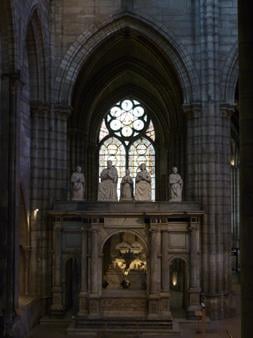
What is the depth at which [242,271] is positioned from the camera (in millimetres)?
9227

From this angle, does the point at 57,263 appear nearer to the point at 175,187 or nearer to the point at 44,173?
the point at 44,173

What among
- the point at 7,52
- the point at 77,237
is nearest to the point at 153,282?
the point at 77,237

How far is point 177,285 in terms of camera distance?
32062 mm

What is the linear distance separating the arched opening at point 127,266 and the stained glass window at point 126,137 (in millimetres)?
13365

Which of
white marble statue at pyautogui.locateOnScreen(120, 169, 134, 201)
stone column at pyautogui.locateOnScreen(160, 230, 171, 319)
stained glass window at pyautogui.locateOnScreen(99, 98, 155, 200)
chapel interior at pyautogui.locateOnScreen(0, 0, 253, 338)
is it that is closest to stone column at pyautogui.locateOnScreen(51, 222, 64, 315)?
chapel interior at pyautogui.locateOnScreen(0, 0, 253, 338)

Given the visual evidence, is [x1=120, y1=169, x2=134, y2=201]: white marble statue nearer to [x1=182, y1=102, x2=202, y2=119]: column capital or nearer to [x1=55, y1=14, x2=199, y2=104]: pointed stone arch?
[x1=182, y1=102, x2=202, y2=119]: column capital

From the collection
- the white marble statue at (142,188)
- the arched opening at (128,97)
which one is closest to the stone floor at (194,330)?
the white marble statue at (142,188)

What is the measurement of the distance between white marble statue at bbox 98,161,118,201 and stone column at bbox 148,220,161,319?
2.49 m

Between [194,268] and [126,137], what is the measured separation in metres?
16.9

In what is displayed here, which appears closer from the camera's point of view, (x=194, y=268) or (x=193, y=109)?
(x=194, y=268)

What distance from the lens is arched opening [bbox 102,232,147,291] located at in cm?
2439

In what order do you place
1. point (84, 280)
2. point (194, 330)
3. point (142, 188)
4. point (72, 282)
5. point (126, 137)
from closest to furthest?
point (194, 330)
point (84, 280)
point (142, 188)
point (72, 282)
point (126, 137)

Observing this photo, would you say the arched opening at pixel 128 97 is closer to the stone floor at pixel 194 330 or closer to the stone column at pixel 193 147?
the stone column at pixel 193 147

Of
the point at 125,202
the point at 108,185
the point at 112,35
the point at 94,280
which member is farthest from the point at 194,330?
the point at 112,35
